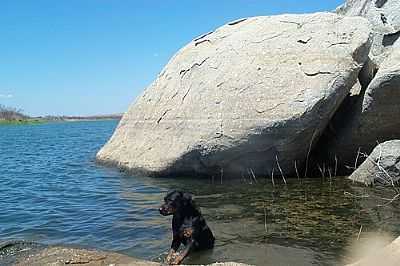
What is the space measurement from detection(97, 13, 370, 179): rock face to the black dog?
5839 mm

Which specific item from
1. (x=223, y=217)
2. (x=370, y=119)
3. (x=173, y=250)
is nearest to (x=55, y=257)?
(x=173, y=250)

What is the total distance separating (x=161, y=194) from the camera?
13.1 meters

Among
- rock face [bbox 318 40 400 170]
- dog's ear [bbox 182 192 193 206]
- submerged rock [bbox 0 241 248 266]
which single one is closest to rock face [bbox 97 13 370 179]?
rock face [bbox 318 40 400 170]

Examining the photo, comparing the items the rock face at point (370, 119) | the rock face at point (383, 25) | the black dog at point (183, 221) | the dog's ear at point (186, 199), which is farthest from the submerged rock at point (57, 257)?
the rock face at point (383, 25)

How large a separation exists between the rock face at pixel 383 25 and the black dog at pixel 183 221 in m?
10.4

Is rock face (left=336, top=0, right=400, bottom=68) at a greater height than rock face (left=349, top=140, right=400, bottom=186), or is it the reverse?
rock face (left=336, top=0, right=400, bottom=68)

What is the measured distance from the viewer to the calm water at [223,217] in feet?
27.0

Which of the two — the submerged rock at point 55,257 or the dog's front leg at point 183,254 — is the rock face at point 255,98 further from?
the submerged rock at point 55,257

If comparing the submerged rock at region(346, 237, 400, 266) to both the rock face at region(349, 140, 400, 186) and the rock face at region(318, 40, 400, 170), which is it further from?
the rock face at region(318, 40, 400, 170)

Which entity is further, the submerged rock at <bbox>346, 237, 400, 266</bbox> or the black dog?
the black dog

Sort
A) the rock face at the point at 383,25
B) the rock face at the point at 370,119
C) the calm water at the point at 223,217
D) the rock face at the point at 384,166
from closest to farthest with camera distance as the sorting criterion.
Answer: the calm water at the point at 223,217 < the rock face at the point at 384,166 < the rock face at the point at 370,119 < the rock face at the point at 383,25

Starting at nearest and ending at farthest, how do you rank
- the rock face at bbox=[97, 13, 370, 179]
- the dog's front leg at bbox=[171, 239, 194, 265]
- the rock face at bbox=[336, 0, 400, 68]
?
the dog's front leg at bbox=[171, 239, 194, 265]
the rock face at bbox=[97, 13, 370, 179]
the rock face at bbox=[336, 0, 400, 68]

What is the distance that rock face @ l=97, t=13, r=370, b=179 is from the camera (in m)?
13.3

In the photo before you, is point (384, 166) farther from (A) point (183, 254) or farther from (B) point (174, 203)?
(A) point (183, 254)
